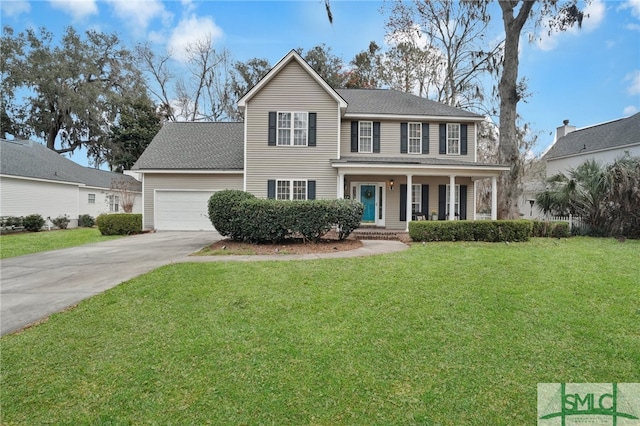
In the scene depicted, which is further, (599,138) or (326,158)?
(599,138)

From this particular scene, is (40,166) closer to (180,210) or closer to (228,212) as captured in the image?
(180,210)

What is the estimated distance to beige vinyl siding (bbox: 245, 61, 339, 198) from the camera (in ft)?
47.2

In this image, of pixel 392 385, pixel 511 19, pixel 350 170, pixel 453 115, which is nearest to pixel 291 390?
pixel 392 385

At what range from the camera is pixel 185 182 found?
15.9 metres

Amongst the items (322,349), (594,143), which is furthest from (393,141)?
(594,143)

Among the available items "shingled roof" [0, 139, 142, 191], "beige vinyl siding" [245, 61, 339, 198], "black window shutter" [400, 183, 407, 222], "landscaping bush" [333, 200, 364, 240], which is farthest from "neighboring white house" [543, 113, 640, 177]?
"shingled roof" [0, 139, 142, 191]

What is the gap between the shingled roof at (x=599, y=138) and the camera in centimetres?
2014

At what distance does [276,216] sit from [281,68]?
8064mm

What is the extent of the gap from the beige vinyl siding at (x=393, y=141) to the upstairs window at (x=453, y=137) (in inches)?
14.2

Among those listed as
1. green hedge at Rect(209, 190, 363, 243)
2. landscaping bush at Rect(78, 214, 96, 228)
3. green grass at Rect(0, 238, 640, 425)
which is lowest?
green grass at Rect(0, 238, 640, 425)

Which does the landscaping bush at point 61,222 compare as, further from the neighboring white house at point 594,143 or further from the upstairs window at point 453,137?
the neighboring white house at point 594,143

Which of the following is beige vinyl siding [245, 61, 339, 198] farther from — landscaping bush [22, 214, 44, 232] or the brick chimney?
the brick chimney

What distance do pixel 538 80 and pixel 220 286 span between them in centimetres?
2136
